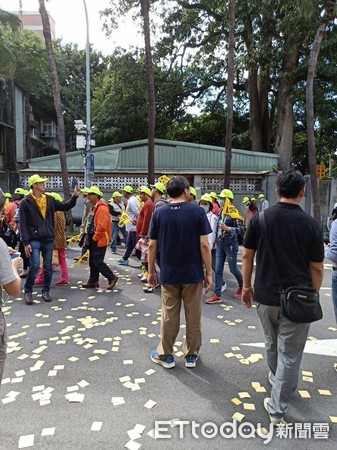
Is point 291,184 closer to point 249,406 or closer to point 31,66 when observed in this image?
point 249,406

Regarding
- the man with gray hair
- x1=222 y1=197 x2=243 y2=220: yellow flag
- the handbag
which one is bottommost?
the handbag

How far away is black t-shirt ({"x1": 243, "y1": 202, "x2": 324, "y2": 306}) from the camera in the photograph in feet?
8.83

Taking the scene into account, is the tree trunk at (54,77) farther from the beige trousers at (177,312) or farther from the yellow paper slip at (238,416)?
the yellow paper slip at (238,416)

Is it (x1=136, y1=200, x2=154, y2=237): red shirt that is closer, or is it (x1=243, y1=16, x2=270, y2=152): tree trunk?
(x1=136, y1=200, x2=154, y2=237): red shirt

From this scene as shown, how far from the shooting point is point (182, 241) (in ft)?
11.8

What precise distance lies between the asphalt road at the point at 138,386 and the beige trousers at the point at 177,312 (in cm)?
29

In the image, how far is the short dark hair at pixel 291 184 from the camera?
2.74 meters

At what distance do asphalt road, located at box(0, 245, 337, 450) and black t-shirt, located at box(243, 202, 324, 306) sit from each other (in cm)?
102

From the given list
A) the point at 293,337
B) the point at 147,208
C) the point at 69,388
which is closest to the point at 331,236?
the point at 293,337

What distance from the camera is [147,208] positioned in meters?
6.83

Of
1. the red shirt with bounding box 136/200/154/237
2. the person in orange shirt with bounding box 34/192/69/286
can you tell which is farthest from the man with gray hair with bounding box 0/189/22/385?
the person in orange shirt with bounding box 34/192/69/286

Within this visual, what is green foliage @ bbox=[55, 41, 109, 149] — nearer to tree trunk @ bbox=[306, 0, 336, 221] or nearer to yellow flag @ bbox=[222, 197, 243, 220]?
tree trunk @ bbox=[306, 0, 336, 221]
